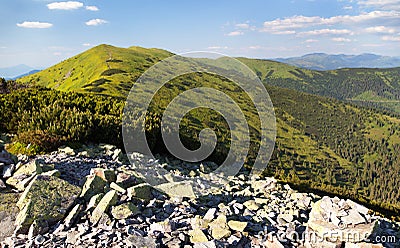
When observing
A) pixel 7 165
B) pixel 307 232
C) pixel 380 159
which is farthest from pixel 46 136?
pixel 380 159

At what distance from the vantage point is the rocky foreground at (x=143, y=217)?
286 inches

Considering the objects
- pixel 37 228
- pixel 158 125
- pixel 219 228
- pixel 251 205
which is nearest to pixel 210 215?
pixel 219 228

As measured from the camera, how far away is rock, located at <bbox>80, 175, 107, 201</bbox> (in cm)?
874

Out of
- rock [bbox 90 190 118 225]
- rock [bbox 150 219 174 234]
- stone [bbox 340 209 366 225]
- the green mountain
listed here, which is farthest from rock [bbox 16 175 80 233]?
stone [bbox 340 209 366 225]

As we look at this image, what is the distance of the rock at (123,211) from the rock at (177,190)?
1860 millimetres

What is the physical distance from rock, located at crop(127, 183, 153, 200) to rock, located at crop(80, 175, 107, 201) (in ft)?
2.79

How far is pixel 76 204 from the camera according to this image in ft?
27.7

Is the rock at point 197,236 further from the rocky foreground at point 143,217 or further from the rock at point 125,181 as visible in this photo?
the rock at point 125,181

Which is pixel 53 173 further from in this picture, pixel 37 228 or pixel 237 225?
pixel 237 225

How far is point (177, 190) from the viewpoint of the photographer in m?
10.1

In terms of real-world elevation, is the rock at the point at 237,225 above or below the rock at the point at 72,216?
below

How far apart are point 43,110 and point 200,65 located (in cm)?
18684

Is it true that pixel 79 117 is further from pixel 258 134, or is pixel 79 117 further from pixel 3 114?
pixel 258 134

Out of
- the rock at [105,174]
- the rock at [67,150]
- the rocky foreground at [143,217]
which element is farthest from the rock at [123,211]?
the rock at [67,150]
